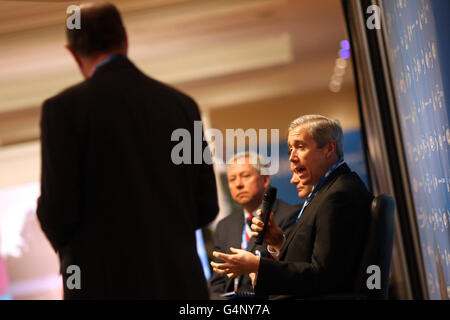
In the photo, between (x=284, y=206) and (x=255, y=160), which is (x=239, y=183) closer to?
(x=255, y=160)

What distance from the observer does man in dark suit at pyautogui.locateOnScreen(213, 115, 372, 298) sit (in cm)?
185

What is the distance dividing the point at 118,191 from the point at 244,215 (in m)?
0.94

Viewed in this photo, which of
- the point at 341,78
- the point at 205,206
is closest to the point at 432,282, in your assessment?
the point at 205,206

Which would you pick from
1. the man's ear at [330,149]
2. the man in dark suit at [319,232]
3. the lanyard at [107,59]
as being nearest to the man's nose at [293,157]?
the man in dark suit at [319,232]

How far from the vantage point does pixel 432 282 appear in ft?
10.5

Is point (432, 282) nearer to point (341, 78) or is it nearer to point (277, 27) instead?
point (277, 27)

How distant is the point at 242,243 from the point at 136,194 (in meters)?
0.83

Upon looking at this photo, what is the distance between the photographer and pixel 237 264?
6.08 feet

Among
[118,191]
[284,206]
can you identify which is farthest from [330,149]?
[118,191]

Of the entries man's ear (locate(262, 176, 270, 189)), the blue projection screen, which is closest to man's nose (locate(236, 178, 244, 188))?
man's ear (locate(262, 176, 270, 189))

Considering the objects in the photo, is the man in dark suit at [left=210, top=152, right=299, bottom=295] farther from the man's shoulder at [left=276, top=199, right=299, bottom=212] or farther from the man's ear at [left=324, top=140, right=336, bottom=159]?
the man's ear at [left=324, top=140, right=336, bottom=159]

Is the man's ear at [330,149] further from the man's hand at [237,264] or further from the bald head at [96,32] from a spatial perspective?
the bald head at [96,32]

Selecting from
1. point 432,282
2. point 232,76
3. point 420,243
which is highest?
point 232,76

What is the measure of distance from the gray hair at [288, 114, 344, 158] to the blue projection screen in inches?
15.0
